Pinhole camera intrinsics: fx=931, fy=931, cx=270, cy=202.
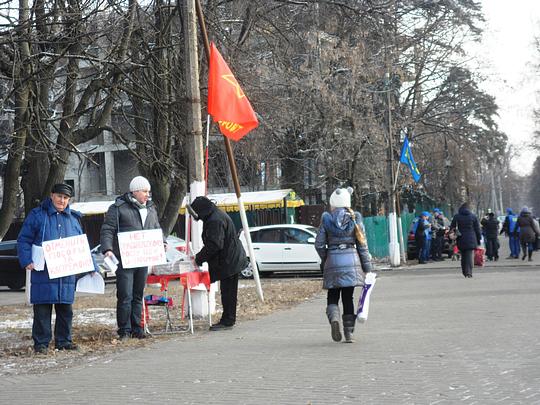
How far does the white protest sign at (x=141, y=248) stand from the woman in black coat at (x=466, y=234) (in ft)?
36.9

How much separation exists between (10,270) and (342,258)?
19813 millimetres

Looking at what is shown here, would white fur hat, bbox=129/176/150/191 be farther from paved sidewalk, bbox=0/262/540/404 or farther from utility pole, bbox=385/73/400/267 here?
utility pole, bbox=385/73/400/267

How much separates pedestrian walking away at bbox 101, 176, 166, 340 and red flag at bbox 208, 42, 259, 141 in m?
3.57

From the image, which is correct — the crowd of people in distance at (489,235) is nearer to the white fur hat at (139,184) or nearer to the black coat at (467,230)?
the black coat at (467,230)

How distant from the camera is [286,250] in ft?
94.1

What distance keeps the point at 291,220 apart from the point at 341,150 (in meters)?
5.04

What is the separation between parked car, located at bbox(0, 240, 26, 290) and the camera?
28.1 m

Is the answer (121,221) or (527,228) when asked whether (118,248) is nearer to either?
(121,221)

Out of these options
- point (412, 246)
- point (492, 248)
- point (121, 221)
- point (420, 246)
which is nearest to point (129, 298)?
point (121, 221)

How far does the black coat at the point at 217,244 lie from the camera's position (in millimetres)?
12062

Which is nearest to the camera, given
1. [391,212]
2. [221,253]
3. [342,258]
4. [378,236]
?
[342,258]

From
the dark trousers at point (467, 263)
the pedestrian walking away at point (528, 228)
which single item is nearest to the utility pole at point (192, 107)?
the dark trousers at point (467, 263)

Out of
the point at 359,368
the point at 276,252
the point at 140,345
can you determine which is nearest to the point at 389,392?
the point at 359,368

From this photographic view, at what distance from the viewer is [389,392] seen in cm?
704
